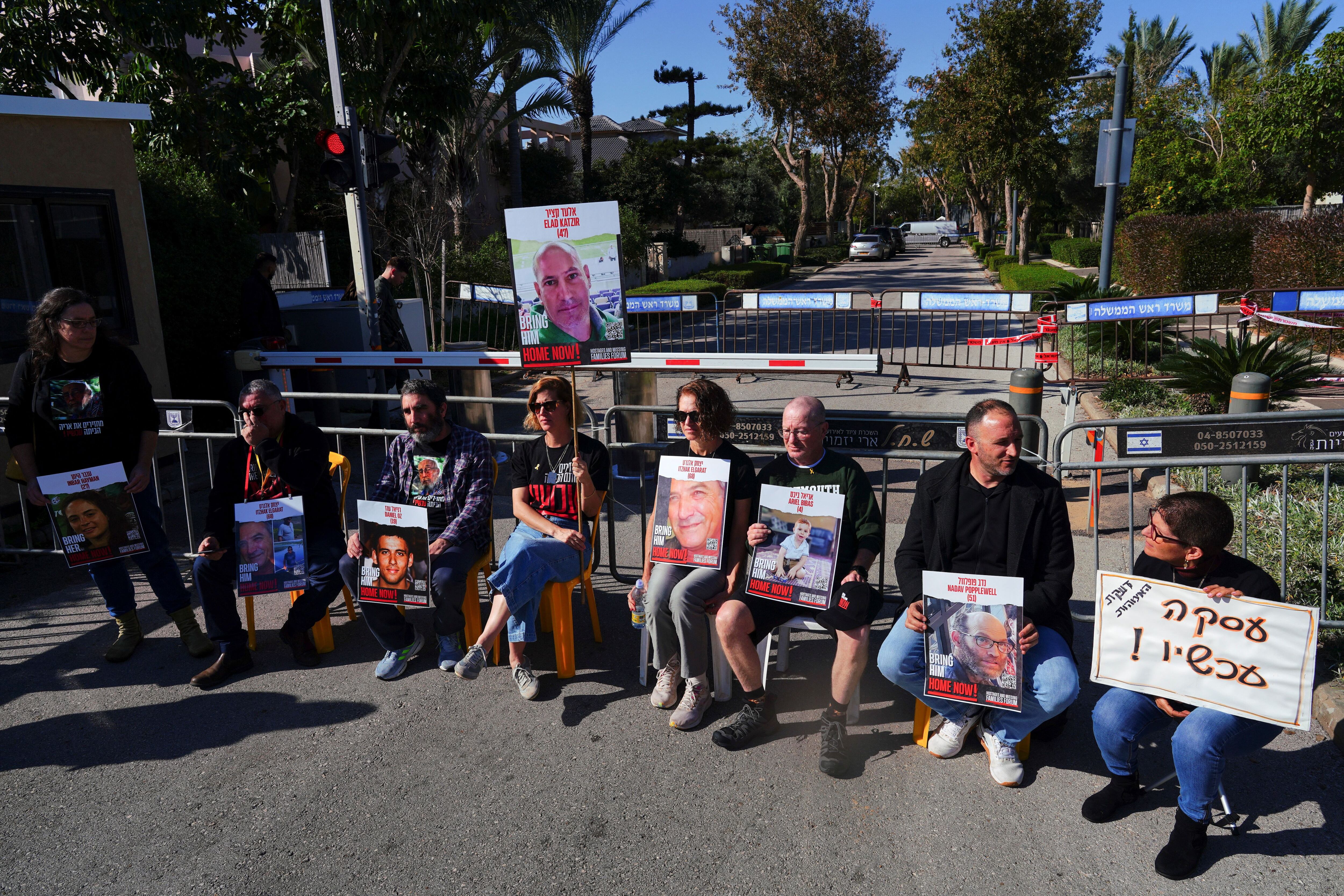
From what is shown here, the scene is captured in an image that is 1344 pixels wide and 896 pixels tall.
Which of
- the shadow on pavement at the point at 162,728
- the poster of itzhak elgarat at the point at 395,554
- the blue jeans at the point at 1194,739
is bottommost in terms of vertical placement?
the shadow on pavement at the point at 162,728

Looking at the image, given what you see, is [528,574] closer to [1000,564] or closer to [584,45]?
[1000,564]

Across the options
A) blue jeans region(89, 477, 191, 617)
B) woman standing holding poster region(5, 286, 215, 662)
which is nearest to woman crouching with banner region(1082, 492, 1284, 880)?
woman standing holding poster region(5, 286, 215, 662)

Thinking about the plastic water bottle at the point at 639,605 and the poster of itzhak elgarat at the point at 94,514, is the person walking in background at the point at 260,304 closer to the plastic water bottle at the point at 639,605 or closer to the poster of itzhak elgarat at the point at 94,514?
the poster of itzhak elgarat at the point at 94,514

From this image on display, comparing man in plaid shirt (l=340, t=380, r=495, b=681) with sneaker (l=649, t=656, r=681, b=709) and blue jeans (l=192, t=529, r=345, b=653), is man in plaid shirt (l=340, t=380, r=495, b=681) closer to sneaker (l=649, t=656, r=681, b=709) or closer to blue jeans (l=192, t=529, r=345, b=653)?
blue jeans (l=192, t=529, r=345, b=653)

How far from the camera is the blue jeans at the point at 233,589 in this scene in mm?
4582

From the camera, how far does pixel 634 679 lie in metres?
4.54

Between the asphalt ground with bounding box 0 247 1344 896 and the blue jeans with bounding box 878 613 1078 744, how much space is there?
222 millimetres

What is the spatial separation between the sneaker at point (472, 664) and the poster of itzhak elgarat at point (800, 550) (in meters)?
1.47

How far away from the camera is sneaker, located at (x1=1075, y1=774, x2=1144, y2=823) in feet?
10.8

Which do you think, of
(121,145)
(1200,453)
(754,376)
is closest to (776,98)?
(754,376)

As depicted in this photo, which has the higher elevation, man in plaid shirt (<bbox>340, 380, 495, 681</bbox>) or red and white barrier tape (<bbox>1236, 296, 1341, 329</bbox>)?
red and white barrier tape (<bbox>1236, 296, 1341, 329</bbox>)

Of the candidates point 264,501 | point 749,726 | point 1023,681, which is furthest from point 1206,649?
point 264,501

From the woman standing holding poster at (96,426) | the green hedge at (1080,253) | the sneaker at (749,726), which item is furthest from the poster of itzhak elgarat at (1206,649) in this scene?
the green hedge at (1080,253)

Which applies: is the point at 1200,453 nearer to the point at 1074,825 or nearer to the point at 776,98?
the point at 1074,825
